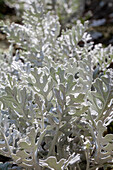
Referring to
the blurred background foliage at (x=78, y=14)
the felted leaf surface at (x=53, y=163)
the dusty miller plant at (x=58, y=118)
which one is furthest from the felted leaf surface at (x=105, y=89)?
the blurred background foliage at (x=78, y=14)

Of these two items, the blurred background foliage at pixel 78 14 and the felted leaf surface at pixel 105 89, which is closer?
the felted leaf surface at pixel 105 89

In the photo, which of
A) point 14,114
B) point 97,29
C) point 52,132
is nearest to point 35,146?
point 52,132

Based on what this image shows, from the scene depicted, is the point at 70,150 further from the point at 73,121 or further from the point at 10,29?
the point at 10,29

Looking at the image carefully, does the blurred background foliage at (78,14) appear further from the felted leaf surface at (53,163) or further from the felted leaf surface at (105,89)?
the felted leaf surface at (53,163)

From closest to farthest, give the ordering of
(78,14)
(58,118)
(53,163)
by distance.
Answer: (53,163) < (58,118) < (78,14)

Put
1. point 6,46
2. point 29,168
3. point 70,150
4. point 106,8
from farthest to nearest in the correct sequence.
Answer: point 106,8 → point 6,46 → point 70,150 → point 29,168

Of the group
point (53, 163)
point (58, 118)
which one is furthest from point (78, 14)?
point (53, 163)

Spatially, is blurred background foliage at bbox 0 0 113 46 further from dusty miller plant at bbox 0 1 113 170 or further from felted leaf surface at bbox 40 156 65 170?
felted leaf surface at bbox 40 156 65 170

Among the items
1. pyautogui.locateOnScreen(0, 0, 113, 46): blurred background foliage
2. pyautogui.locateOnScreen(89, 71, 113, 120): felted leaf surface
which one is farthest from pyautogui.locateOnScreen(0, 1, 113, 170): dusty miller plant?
pyautogui.locateOnScreen(0, 0, 113, 46): blurred background foliage

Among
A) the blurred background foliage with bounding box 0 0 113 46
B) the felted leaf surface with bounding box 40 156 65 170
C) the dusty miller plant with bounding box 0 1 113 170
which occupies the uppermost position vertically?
the blurred background foliage with bounding box 0 0 113 46

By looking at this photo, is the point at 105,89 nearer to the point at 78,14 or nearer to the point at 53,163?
the point at 53,163

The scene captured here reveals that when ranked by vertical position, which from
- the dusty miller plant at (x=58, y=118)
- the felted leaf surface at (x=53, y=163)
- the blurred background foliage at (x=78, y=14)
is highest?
the blurred background foliage at (x=78, y=14)
